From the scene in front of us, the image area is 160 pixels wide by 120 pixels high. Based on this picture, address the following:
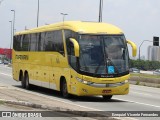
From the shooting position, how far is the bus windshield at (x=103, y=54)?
18734 mm

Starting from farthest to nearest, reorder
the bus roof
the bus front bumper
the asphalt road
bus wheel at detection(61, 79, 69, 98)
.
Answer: bus wheel at detection(61, 79, 69, 98), the bus roof, the bus front bumper, the asphalt road

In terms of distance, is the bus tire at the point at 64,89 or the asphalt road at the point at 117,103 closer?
the asphalt road at the point at 117,103

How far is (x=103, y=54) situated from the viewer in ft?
62.0

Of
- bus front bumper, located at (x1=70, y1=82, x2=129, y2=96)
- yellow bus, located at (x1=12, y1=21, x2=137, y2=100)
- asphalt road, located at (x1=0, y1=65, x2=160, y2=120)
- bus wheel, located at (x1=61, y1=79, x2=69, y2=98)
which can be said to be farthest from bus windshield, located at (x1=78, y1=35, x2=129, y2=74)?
bus wheel, located at (x1=61, y1=79, x2=69, y2=98)

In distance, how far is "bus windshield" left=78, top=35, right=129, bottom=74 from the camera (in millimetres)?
18734

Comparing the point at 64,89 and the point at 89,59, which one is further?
the point at 64,89

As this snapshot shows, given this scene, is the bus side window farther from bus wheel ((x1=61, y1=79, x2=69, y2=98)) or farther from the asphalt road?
bus wheel ((x1=61, y1=79, x2=69, y2=98))

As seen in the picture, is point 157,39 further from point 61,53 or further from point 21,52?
point 61,53

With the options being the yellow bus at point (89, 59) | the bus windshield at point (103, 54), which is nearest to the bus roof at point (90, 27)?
the yellow bus at point (89, 59)

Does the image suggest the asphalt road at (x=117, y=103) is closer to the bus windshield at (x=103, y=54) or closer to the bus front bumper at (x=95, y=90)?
the bus front bumper at (x=95, y=90)

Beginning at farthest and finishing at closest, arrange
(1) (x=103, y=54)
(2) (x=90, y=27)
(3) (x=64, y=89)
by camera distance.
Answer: (3) (x=64, y=89), (2) (x=90, y=27), (1) (x=103, y=54)

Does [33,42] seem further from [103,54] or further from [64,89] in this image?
[103,54]

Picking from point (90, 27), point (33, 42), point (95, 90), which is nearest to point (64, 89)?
point (95, 90)

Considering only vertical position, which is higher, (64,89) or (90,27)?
(90,27)
